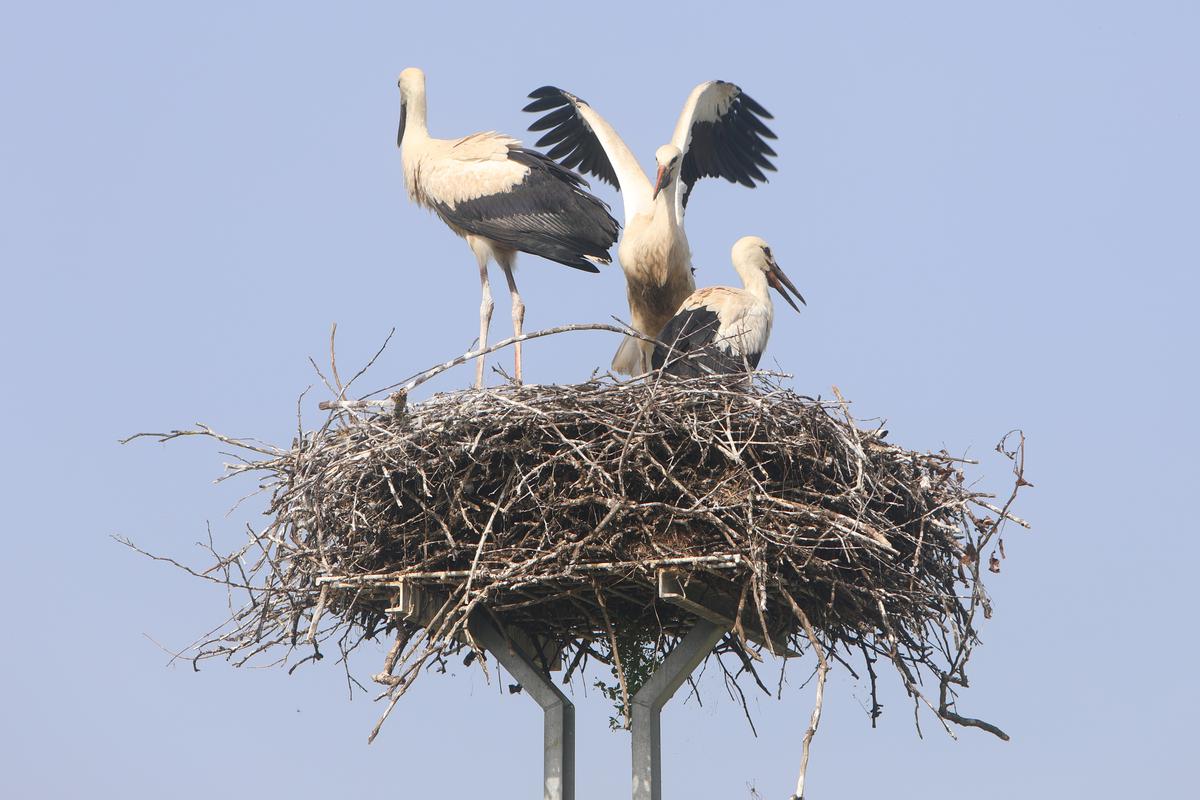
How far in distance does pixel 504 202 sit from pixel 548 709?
3266 mm

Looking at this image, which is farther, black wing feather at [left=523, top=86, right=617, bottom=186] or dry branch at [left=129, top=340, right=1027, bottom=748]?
black wing feather at [left=523, top=86, right=617, bottom=186]

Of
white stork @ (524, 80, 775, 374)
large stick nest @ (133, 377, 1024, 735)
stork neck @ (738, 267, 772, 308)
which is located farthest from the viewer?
white stork @ (524, 80, 775, 374)

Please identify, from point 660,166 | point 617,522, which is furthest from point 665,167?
point 617,522

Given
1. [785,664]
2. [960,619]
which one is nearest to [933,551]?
[960,619]

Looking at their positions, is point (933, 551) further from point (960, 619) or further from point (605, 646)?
point (605, 646)

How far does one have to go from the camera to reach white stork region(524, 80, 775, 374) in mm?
8211

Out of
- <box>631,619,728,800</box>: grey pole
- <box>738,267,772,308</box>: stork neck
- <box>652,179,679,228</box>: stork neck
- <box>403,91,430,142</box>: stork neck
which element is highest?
<box>403,91,430,142</box>: stork neck

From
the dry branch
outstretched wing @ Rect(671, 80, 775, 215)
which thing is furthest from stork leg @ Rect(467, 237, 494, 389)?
the dry branch

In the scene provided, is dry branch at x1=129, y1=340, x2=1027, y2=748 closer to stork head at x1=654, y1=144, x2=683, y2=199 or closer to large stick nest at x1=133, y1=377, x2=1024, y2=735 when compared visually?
large stick nest at x1=133, y1=377, x2=1024, y2=735

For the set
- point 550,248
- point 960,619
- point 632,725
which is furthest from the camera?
point 550,248

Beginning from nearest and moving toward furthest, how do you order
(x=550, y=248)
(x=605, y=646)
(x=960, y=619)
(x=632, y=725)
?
(x=632, y=725) → (x=960, y=619) → (x=605, y=646) → (x=550, y=248)

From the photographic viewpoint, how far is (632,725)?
224 inches

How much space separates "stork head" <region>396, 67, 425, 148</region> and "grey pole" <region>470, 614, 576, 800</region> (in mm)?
3845

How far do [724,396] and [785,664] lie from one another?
112cm
